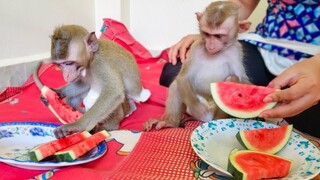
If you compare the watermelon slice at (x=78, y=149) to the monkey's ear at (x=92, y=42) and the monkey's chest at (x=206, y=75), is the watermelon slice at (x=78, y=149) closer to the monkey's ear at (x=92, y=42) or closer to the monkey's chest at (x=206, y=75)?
the monkey's ear at (x=92, y=42)

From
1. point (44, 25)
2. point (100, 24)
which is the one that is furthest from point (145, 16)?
point (44, 25)

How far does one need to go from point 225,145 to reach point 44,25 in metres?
1.55

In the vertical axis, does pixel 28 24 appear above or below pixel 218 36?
below

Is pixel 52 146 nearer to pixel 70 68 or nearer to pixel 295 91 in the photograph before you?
pixel 70 68

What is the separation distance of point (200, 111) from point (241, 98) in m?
0.27

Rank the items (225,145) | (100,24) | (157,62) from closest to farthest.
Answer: (225,145) → (157,62) → (100,24)

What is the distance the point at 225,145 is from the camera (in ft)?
3.15

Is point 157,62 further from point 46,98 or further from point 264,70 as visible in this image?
point 46,98

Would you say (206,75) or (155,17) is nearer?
(206,75)

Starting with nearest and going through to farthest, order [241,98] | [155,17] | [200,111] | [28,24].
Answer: [241,98] < [200,111] < [28,24] < [155,17]

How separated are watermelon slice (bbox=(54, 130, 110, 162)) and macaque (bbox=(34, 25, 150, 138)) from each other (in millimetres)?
129

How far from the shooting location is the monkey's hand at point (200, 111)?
128cm

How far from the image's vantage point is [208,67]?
4.47 ft

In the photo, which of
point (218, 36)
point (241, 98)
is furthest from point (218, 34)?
point (241, 98)
